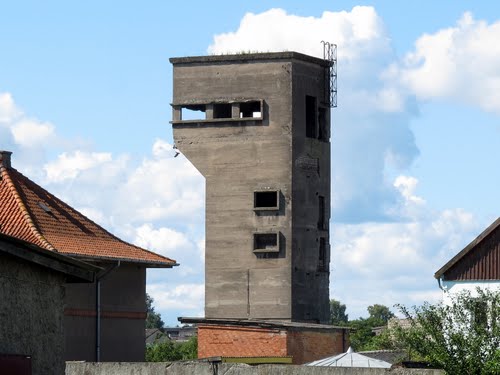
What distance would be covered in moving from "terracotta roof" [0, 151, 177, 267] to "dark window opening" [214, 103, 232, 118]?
2003 cm

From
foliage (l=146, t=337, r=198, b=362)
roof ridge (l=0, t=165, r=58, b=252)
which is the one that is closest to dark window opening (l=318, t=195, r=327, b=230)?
foliage (l=146, t=337, r=198, b=362)

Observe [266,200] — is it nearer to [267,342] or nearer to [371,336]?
[267,342]

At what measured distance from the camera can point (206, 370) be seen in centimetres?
2394

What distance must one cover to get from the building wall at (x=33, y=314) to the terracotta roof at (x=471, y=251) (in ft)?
85.7

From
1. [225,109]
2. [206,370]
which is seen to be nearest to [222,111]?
[225,109]

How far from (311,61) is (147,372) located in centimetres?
3810

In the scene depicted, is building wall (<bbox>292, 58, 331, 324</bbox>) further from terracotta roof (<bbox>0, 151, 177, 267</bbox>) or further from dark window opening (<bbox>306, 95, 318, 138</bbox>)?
terracotta roof (<bbox>0, 151, 177, 267</bbox>)

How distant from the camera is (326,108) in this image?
62469 millimetres

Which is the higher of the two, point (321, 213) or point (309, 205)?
point (309, 205)

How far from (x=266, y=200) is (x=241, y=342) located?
15.0 metres

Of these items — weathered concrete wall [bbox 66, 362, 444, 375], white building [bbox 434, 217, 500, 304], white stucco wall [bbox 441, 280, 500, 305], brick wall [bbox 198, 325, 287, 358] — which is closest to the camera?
weathered concrete wall [bbox 66, 362, 444, 375]

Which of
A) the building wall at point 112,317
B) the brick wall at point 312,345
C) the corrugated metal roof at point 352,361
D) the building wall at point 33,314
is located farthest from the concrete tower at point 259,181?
the building wall at point 33,314

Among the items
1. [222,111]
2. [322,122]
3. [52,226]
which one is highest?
[222,111]

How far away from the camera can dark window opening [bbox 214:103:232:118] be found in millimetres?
61281
